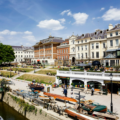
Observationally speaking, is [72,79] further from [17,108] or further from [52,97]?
[17,108]

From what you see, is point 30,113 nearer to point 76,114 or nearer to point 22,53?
point 76,114

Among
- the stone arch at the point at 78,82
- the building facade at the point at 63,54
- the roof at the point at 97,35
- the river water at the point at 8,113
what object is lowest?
the river water at the point at 8,113

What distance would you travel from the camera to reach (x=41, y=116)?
44.2ft

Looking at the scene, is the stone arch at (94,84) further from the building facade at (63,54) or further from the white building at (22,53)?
the white building at (22,53)

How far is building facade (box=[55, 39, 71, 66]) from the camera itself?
5719 cm

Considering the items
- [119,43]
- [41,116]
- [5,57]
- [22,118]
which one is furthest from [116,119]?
[5,57]

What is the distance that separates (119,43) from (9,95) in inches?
1311

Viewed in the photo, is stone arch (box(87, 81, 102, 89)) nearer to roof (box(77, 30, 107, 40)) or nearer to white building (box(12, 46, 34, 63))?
roof (box(77, 30, 107, 40))

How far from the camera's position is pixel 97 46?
4500 cm

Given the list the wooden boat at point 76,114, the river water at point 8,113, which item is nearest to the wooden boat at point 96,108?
the wooden boat at point 76,114

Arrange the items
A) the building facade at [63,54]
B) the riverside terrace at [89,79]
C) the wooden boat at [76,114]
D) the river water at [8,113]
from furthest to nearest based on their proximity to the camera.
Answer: the building facade at [63,54] → the riverside terrace at [89,79] → the river water at [8,113] → the wooden boat at [76,114]

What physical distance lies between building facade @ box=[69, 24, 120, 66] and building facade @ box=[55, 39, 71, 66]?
270 cm

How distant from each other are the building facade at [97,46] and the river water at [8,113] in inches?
948

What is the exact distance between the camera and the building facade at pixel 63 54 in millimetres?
57188
